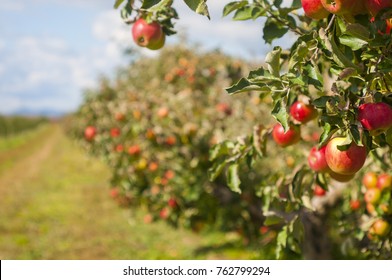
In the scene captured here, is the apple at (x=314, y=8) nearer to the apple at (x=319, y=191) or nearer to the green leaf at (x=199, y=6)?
the green leaf at (x=199, y=6)

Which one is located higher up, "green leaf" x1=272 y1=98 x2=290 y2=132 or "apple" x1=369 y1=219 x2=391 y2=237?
"green leaf" x1=272 y1=98 x2=290 y2=132

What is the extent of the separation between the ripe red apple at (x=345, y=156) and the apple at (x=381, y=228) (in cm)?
111

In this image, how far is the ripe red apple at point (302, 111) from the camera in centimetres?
211

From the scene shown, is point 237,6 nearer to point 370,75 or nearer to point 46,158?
point 370,75

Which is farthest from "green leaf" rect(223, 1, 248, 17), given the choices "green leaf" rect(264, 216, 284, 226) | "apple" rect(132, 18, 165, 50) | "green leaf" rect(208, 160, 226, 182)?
"green leaf" rect(264, 216, 284, 226)

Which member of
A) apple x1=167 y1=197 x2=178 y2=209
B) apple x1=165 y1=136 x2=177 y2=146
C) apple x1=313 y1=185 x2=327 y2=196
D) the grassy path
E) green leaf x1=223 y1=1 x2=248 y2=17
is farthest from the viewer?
the grassy path

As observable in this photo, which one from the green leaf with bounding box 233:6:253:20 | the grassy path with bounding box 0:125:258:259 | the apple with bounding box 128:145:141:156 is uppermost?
the green leaf with bounding box 233:6:253:20

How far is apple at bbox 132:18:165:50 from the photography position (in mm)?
2072

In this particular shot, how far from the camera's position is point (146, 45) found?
211 cm

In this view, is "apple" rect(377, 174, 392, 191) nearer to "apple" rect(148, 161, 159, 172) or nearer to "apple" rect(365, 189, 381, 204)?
"apple" rect(365, 189, 381, 204)

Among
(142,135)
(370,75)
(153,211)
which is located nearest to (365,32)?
(370,75)

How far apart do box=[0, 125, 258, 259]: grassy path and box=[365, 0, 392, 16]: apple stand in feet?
11.0

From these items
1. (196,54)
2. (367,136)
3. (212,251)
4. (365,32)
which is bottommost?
(212,251)
